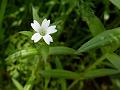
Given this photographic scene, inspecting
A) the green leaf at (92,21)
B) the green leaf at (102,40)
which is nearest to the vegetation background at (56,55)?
the green leaf at (92,21)

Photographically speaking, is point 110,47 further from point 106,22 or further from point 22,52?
Answer: point 106,22

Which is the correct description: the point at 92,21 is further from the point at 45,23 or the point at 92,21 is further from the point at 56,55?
the point at 56,55

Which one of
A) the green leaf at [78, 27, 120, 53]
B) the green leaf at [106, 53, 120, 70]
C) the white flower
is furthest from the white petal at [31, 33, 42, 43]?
the green leaf at [106, 53, 120, 70]

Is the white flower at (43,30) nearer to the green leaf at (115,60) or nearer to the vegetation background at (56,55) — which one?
the vegetation background at (56,55)

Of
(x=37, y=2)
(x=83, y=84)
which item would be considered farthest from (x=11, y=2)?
(x=83, y=84)

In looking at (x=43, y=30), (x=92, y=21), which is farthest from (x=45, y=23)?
(x=92, y=21)

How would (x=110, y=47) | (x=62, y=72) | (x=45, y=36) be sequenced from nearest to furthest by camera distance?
(x=45, y=36), (x=110, y=47), (x=62, y=72)
